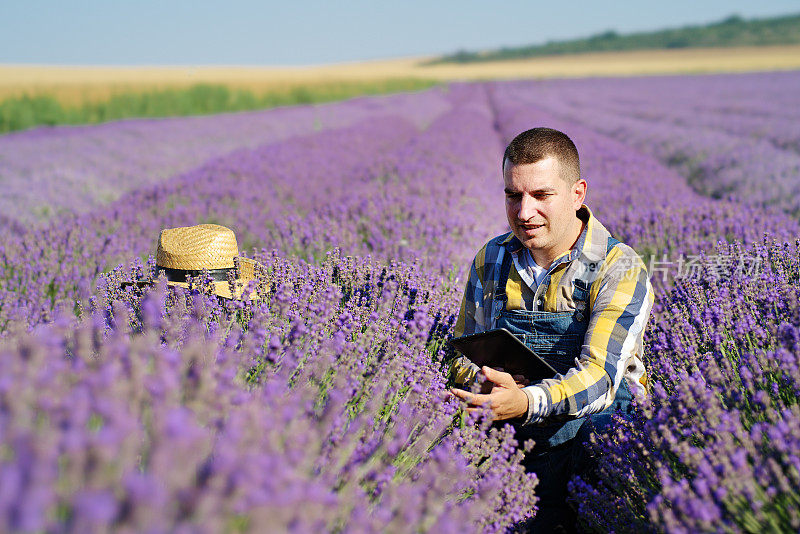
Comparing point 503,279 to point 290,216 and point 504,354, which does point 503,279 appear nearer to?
point 504,354

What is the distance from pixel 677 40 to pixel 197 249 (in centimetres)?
8631

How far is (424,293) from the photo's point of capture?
235 cm

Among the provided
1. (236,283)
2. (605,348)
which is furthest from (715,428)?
(236,283)

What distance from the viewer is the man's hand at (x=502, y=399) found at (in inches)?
67.1

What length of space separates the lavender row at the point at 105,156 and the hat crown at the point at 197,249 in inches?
122

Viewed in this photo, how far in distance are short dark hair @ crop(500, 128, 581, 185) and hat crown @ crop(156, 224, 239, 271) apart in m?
1.30

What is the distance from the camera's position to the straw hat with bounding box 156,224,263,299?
8.20ft

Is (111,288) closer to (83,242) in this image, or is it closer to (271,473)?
(83,242)

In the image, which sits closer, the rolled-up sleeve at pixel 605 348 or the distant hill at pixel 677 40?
the rolled-up sleeve at pixel 605 348

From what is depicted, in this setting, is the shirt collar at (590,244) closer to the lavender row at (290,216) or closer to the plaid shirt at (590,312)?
the plaid shirt at (590,312)

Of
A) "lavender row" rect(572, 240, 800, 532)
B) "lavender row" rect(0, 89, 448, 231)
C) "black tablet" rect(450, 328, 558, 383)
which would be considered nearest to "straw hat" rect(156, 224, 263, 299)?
"black tablet" rect(450, 328, 558, 383)

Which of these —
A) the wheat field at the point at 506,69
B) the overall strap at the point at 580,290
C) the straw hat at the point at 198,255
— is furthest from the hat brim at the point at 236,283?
the wheat field at the point at 506,69

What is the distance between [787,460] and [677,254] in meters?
2.82

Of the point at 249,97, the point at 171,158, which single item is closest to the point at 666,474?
the point at 171,158
